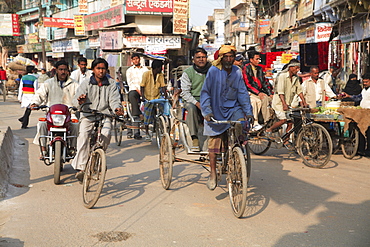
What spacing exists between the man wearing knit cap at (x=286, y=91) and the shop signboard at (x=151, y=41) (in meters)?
21.5

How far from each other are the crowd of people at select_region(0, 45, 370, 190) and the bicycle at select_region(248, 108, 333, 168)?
0.80 ft

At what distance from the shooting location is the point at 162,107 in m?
10.4

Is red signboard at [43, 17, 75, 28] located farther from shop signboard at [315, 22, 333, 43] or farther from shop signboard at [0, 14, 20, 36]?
shop signboard at [315, 22, 333, 43]

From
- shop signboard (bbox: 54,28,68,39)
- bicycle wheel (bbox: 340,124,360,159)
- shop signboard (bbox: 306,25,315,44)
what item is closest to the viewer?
bicycle wheel (bbox: 340,124,360,159)

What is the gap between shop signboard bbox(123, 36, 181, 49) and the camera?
99.3 feet

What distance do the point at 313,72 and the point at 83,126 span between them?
5931 mm

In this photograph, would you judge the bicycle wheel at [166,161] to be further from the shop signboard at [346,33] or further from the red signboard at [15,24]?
the red signboard at [15,24]

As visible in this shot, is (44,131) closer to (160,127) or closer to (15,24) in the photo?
(160,127)

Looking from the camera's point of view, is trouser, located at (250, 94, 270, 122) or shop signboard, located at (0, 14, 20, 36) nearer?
trouser, located at (250, 94, 270, 122)

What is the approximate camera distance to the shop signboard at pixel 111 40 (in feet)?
99.8

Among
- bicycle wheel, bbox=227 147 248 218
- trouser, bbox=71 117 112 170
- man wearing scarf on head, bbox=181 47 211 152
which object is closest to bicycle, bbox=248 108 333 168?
man wearing scarf on head, bbox=181 47 211 152

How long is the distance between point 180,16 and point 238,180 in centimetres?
2646

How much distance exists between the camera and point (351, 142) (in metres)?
9.62

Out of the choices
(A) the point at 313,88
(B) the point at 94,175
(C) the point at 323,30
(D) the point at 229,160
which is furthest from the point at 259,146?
(C) the point at 323,30
